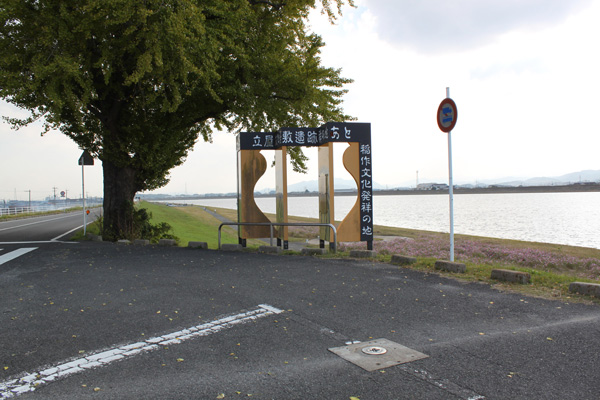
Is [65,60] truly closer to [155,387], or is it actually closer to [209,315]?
[209,315]

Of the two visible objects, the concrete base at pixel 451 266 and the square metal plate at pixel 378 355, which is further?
the concrete base at pixel 451 266

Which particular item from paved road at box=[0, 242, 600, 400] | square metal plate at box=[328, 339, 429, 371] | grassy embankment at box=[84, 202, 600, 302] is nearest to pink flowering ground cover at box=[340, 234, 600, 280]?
grassy embankment at box=[84, 202, 600, 302]

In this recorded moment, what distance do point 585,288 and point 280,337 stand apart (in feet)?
14.7

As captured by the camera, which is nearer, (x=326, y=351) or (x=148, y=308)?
(x=326, y=351)

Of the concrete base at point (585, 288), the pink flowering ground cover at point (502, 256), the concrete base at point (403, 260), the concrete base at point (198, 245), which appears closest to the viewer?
the concrete base at point (585, 288)

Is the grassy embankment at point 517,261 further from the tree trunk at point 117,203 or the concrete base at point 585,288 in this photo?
the tree trunk at point 117,203

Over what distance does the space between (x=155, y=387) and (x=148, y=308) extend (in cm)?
241

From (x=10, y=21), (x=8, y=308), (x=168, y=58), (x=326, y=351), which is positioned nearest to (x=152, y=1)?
(x=168, y=58)

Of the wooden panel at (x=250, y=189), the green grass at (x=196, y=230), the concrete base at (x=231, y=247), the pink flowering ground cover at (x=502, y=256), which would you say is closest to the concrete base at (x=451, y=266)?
the pink flowering ground cover at (x=502, y=256)

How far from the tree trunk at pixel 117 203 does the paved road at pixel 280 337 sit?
691 cm

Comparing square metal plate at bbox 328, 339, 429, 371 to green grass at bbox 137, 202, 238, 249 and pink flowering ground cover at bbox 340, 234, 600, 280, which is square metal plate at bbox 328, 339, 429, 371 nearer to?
pink flowering ground cover at bbox 340, 234, 600, 280

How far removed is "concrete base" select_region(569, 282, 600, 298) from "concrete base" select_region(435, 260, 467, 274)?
184 centimetres

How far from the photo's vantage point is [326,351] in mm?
3869

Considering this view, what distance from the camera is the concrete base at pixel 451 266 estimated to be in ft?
24.7
